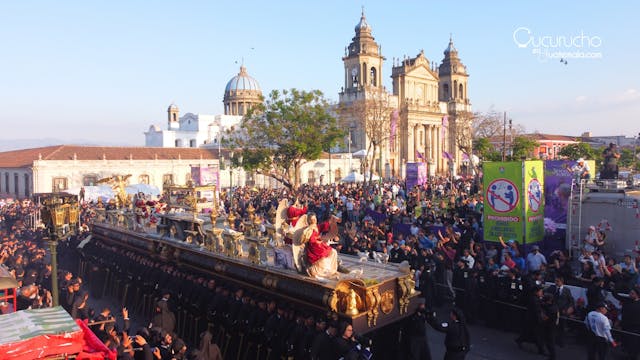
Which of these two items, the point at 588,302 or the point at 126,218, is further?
the point at 126,218

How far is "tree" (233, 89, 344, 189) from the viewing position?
33375 millimetres

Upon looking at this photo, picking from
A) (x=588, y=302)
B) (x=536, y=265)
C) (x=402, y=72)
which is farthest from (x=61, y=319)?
(x=402, y=72)

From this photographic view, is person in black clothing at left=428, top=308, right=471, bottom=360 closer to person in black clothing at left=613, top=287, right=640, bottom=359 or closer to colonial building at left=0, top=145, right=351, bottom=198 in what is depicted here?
person in black clothing at left=613, top=287, right=640, bottom=359

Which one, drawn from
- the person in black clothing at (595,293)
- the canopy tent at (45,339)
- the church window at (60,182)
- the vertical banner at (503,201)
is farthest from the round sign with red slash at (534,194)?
the church window at (60,182)

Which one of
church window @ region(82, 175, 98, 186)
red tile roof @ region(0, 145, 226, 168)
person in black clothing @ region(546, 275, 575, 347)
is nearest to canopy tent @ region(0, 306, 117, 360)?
person in black clothing @ region(546, 275, 575, 347)

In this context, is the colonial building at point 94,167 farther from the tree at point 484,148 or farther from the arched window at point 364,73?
the arched window at point 364,73

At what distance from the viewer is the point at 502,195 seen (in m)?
14.8

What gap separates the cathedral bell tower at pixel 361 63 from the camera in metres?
61.6

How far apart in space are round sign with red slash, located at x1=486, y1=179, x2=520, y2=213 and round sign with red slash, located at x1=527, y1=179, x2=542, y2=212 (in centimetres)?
41

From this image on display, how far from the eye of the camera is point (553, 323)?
30.4 feet

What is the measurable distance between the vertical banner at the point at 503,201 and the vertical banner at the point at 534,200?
181 mm

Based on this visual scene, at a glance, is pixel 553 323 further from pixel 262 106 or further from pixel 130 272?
pixel 262 106

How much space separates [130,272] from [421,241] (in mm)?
8891

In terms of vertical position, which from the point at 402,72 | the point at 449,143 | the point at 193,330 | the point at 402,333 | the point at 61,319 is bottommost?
the point at 193,330
